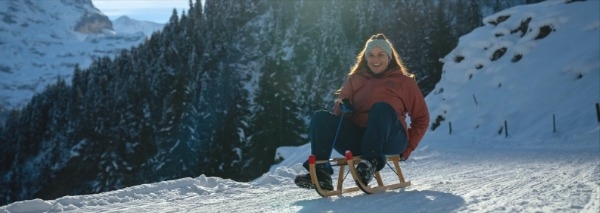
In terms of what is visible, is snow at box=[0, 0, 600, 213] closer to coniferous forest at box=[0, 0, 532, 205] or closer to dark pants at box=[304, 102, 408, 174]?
dark pants at box=[304, 102, 408, 174]

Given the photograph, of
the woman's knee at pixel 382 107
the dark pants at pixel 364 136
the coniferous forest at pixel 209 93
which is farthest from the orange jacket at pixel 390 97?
the coniferous forest at pixel 209 93

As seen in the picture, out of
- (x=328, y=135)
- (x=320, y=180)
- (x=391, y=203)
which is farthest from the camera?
(x=328, y=135)

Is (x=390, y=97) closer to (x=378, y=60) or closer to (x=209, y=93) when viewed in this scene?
(x=378, y=60)

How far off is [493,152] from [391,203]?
1065 centimetres

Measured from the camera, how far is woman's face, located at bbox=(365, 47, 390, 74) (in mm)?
4791


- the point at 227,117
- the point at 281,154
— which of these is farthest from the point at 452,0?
the point at 281,154

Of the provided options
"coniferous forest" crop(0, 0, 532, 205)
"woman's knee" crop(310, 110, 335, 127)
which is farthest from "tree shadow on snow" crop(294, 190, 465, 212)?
"coniferous forest" crop(0, 0, 532, 205)

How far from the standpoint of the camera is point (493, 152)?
1348 centimetres

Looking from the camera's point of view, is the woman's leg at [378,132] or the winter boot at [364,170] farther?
the woman's leg at [378,132]

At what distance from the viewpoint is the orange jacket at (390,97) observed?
4.66m

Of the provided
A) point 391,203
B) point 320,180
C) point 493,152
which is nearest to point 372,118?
point 320,180

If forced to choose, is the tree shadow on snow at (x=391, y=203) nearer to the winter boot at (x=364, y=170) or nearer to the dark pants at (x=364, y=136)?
the winter boot at (x=364, y=170)

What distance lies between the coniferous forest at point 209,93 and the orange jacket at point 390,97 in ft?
188

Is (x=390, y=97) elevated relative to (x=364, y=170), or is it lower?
elevated
